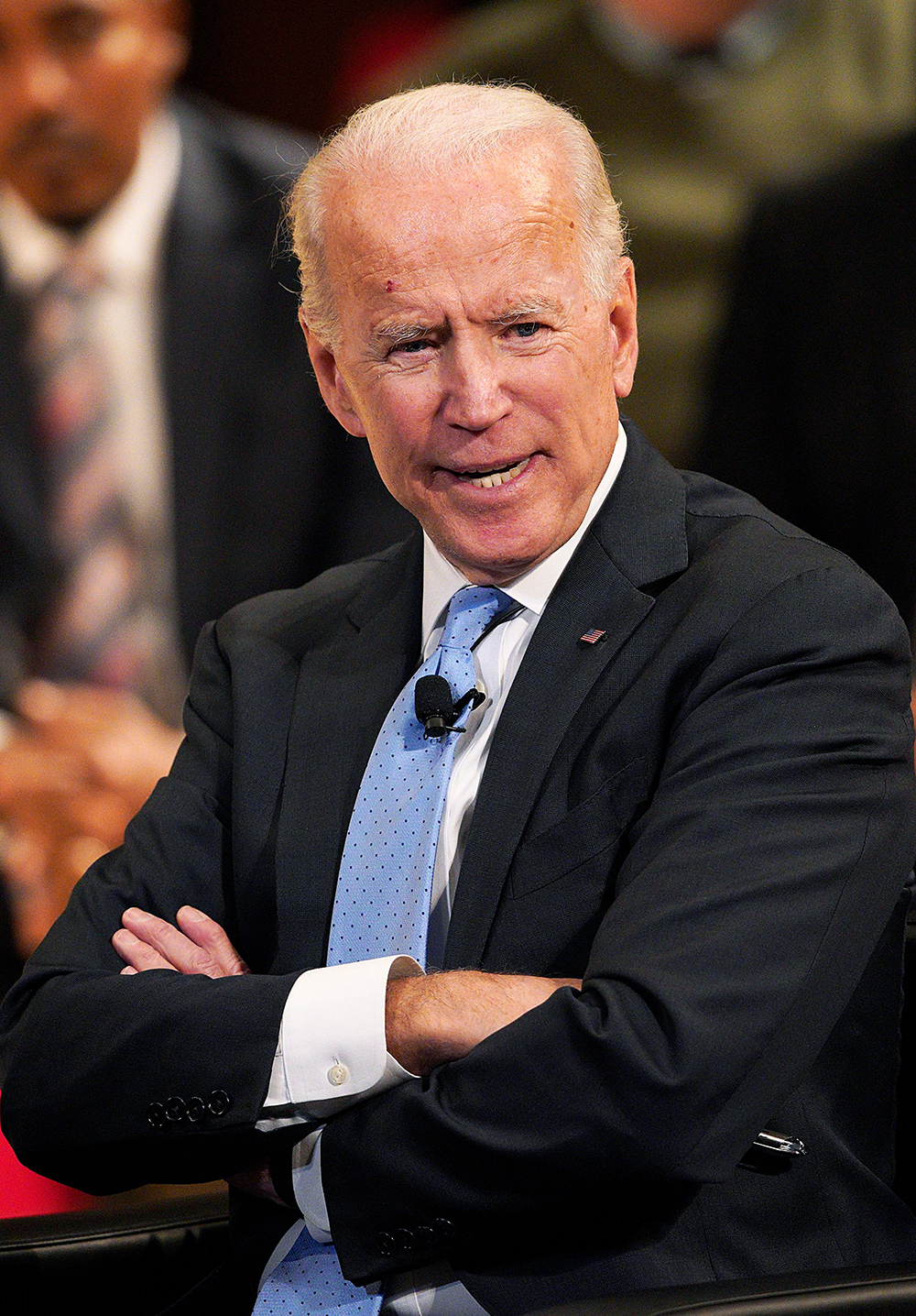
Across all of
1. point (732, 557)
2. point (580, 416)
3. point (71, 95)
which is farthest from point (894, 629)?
point (71, 95)

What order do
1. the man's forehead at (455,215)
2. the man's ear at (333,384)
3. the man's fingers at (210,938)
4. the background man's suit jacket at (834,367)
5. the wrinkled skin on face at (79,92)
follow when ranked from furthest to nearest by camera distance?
the wrinkled skin on face at (79,92)
the background man's suit jacket at (834,367)
the man's ear at (333,384)
the man's fingers at (210,938)
the man's forehead at (455,215)

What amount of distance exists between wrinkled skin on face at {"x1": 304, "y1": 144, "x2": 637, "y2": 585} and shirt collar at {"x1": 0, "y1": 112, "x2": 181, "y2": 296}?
68.8 inches

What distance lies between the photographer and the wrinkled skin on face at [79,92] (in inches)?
135

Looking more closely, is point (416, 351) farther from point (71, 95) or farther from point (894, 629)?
point (71, 95)

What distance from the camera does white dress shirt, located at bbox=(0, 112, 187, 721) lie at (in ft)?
11.5

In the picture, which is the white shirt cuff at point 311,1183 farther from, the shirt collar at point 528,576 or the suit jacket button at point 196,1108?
the shirt collar at point 528,576

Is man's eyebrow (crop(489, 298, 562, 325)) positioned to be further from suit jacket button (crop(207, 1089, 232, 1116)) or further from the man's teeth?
suit jacket button (crop(207, 1089, 232, 1116))

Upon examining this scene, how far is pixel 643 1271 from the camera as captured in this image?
5.13ft

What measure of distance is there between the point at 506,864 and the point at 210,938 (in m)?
0.43

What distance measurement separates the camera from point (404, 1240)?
1531 millimetres

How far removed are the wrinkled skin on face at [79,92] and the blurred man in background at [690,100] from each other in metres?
0.61

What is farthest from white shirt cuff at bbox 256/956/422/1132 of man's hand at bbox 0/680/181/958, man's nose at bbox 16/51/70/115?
man's nose at bbox 16/51/70/115

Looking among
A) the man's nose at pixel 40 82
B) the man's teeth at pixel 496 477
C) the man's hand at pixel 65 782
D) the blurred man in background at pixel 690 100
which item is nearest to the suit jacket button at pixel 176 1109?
the man's teeth at pixel 496 477

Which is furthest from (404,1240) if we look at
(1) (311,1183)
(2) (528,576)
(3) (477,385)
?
(3) (477,385)
